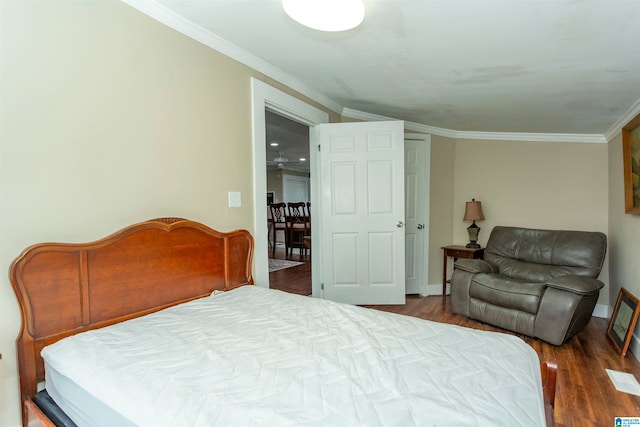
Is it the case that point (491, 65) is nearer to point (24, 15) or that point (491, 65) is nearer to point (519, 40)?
point (519, 40)

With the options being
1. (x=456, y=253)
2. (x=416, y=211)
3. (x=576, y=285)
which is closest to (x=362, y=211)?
(x=416, y=211)

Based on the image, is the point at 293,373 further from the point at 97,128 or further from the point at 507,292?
the point at 507,292

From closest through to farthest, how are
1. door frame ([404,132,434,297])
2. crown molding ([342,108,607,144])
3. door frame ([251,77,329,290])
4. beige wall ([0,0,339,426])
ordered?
beige wall ([0,0,339,426])
door frame ([251,77,329,290])
crown molding ([342,108,607,144])
door frame ([404,132,434,297])

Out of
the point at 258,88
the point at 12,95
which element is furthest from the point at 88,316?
the point at 258,88

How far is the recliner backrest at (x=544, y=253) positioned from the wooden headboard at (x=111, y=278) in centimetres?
296

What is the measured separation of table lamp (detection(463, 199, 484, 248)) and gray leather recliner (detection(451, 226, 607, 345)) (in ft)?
0.78

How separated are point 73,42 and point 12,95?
36 cm

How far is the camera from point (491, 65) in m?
2.25

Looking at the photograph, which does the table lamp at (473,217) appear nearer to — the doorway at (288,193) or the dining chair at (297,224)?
the doorway at (288,193)

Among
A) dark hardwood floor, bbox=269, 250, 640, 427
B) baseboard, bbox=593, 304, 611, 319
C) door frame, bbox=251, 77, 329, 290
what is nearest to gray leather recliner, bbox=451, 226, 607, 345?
dark hardwood floor, bbox=269, 250, 640, 427

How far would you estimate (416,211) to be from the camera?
414 cm

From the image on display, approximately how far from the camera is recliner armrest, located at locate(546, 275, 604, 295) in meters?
2.60

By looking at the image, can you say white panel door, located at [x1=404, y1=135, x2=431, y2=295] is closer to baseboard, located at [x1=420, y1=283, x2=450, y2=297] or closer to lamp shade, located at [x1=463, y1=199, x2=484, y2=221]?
baseboard, located at [x1=420, y1=283, x2=450, y2=297]

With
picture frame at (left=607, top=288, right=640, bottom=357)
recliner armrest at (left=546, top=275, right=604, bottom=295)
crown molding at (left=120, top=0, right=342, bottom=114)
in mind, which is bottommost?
picture frame at (left=607, top=288, right=640, bottom=357)
